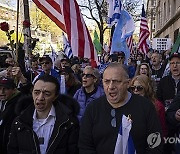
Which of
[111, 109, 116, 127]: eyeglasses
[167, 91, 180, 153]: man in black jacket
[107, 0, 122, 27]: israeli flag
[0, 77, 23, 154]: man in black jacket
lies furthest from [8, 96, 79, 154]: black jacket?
[107, 0, 122, 27]: israeli flag

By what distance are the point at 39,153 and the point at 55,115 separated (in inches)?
15.3

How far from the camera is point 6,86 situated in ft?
15.0

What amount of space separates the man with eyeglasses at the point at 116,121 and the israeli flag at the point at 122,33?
5.53 meters

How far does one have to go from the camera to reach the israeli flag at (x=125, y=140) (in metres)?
3.08

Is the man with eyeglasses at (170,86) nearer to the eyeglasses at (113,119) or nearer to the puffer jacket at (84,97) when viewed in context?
the puffer jacket at (84,97)

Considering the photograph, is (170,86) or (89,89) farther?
(170,86)

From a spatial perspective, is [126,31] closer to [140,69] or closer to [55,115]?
[140,69]

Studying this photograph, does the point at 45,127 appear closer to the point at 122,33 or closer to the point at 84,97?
the point at 84,97

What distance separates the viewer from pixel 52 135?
3477 millimetres

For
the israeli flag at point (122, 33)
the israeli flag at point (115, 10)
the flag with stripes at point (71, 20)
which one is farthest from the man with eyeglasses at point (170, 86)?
the israeli flag at point (115, 10)

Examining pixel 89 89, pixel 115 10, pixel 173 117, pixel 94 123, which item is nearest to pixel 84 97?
pixel 89 89

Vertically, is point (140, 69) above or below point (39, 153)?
above

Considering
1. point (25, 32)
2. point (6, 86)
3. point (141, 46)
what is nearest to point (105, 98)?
point (6, 86)

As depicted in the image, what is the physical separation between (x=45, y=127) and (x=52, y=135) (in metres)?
0.12
